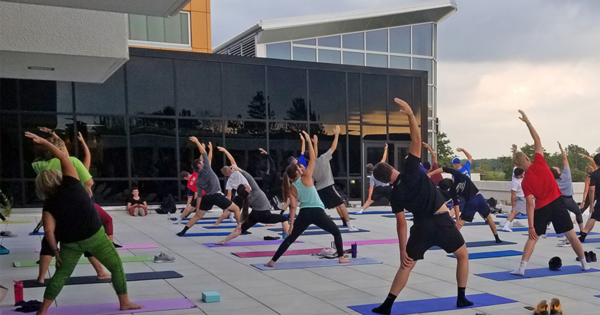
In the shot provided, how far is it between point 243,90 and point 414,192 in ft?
48.5

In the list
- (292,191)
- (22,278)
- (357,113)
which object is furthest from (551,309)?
(357,113)

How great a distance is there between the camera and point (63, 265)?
5191mm

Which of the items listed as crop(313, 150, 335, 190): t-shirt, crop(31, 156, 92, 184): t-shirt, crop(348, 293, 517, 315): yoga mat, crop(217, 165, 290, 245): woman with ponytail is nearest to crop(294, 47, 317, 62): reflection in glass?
crop(313, 150, 335, 190): t-shirt

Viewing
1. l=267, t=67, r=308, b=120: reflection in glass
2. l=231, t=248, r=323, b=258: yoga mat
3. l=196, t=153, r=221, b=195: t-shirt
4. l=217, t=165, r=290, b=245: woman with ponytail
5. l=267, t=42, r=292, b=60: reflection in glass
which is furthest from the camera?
l=267, t=42, r=292, b=60: reflection in glass

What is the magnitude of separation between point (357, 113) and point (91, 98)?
31.2 feet

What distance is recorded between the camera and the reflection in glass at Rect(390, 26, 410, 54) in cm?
3036

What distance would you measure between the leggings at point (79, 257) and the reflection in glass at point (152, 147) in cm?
1312

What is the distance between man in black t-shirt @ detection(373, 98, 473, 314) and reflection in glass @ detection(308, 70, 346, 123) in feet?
50.3

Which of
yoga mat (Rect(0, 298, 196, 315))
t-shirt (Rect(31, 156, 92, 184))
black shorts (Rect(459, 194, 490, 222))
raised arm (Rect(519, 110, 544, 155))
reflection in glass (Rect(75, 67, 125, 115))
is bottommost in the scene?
yoga mat (Rect(0, 298, 196, 315))

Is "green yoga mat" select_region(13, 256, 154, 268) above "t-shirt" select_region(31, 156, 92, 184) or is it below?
below

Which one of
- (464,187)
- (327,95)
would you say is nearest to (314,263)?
(464,187)

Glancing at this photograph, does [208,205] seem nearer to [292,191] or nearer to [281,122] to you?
[292,191]

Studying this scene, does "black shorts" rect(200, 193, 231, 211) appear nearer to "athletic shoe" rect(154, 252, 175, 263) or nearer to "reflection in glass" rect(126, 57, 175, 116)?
"athletic shoe" rect(154, 252, 175, 263)

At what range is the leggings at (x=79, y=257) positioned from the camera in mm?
5145
